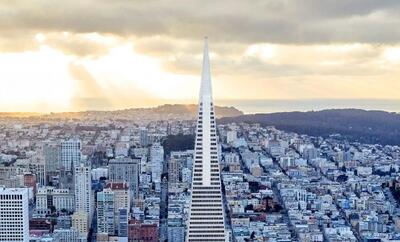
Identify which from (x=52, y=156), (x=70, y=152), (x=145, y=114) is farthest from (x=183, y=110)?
(x=52, y=156)

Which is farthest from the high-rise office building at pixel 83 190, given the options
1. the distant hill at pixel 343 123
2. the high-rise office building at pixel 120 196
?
the distant hill at pixel 343 123

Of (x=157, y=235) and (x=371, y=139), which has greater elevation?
(x=371, y=139)

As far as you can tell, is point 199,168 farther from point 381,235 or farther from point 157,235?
point 381,235

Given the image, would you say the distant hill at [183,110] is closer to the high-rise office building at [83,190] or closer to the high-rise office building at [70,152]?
the high-rise office building at [83,190]

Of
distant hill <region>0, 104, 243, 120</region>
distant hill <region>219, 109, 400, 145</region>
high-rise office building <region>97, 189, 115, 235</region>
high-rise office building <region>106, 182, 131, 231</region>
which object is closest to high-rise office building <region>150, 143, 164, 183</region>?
distant hill <region>0, 104, 243, 120</region>

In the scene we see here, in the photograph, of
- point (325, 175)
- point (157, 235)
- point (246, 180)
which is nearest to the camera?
point (157, 235)

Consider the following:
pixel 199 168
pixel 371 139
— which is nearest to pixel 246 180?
pixel 371 139
